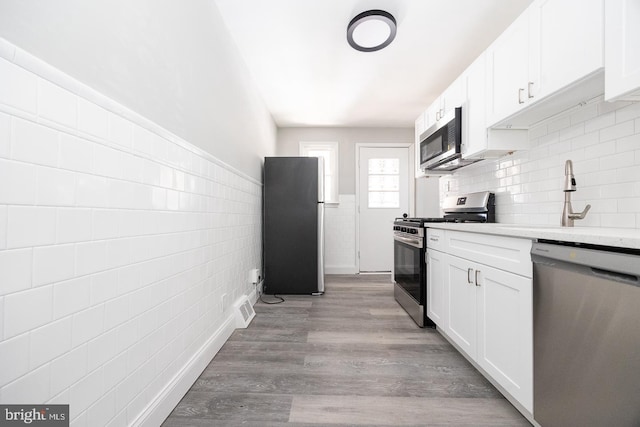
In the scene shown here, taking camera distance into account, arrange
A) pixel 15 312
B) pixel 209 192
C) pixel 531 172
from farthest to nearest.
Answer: pixel 531 172, pixel 209 192, pixel 15 312

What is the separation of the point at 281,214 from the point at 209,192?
1.62m

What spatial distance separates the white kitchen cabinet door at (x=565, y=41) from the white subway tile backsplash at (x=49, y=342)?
85.3 inches

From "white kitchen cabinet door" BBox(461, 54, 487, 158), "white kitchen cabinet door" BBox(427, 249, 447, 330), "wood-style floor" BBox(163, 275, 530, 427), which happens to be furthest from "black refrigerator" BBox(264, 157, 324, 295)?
"white kitchen cabinet door" BBox(461, 54, 487, 158)

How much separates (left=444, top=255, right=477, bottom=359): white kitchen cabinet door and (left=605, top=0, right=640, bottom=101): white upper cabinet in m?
1.01

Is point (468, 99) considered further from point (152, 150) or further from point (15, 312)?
point (15, 312)

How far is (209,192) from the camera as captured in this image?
191cm

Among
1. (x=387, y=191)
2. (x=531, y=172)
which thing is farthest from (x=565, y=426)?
(x=387, y=191)

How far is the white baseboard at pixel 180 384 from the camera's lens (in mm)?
1232

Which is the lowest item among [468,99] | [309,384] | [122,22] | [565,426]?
[309,384]

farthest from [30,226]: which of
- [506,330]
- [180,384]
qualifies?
[506,330]

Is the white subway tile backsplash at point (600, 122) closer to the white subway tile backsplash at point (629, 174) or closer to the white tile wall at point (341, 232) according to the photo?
the white subway tile backsplash at point (629, 174)

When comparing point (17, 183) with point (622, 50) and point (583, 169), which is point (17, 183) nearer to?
point (622, 50)

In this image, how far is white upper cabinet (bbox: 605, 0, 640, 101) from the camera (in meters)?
1.10

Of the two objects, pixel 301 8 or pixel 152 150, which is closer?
pixel 152 150
